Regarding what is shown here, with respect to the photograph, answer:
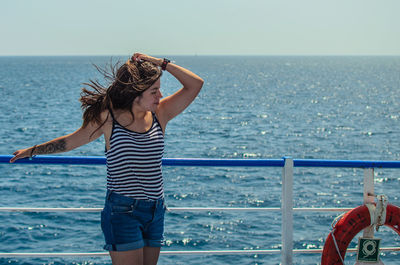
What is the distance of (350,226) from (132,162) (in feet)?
4.50

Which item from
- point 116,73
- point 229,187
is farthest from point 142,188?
point 229,187

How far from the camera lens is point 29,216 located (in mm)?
12359

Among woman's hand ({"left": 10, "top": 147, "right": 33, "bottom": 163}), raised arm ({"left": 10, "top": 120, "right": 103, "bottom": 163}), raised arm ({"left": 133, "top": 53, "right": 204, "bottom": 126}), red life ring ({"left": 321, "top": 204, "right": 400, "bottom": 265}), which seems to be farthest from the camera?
red life ring ({"left": 321, "top": 204, "right": 400, "bottom": 265})

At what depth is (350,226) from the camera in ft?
9.97

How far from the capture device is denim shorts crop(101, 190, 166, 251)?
2377 mm

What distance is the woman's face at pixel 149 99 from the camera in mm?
2447

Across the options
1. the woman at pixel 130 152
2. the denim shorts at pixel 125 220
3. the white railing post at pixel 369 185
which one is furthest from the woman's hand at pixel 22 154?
the white railing post at pixel 369 185

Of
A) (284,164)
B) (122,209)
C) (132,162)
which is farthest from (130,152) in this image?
(284,164)

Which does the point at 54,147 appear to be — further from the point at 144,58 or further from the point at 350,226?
the point at 350,226

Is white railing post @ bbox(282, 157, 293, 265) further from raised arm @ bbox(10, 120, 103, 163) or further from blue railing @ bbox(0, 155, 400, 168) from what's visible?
raised arm @ bbox(10, 120, 103, 163)

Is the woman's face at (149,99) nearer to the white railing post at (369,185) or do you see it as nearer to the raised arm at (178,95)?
the raised arm at (178,95)

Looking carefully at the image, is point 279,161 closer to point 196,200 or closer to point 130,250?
point 130,250

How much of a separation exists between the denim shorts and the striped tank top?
0.03 meters

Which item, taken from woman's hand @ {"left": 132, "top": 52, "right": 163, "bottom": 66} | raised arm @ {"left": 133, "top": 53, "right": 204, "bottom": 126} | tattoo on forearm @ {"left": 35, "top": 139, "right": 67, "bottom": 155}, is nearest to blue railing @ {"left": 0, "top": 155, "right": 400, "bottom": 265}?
tattoo on forearm @ {"left": 35, "top": 139, "right": 67, "bottom": 155}
